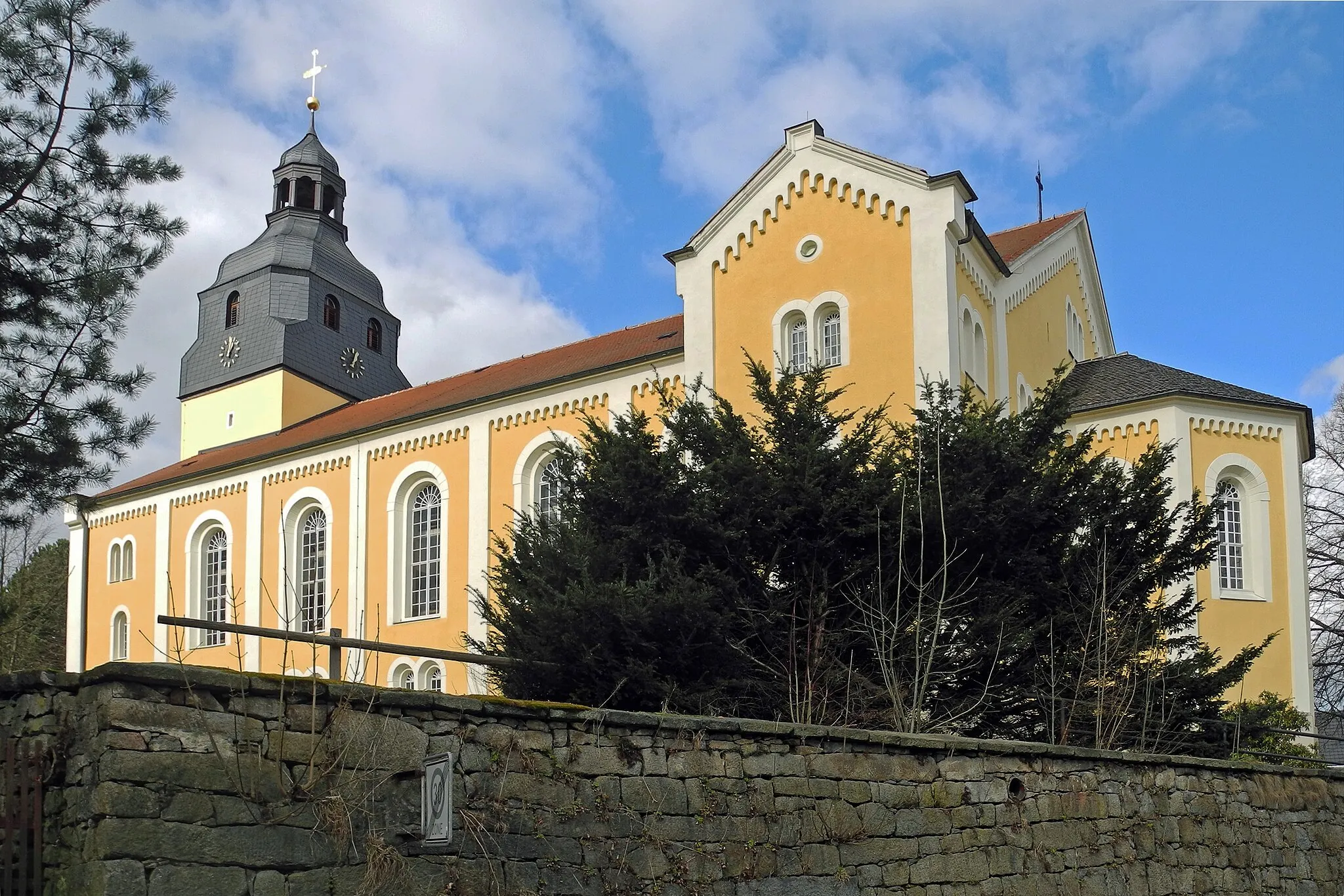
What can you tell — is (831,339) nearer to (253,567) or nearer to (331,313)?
(253,567)

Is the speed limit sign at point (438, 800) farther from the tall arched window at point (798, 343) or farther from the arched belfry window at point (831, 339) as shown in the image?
the tall arched window at point (798, 343)

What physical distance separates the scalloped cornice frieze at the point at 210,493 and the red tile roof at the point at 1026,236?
62.9 feet

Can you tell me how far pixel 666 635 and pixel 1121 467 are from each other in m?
6.07

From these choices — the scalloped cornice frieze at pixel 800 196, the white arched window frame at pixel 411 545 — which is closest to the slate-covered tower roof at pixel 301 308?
the white arched window frame at pixel 411 545

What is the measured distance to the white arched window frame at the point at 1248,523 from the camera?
23156mm

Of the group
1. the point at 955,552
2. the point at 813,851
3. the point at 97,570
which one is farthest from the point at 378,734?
the point at 97,570

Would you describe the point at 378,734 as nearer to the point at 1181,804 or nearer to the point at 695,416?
the point at 1181,804

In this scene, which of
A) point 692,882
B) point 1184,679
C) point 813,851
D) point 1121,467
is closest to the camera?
point 692,882

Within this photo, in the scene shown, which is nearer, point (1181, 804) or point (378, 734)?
point (378, 734)

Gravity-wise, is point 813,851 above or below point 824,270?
below

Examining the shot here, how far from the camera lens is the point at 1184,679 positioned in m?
14.3

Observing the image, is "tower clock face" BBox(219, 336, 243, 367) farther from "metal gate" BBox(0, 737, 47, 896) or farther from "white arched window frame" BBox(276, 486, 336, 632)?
"metal gate" BBox(0, 737, 47, 896)

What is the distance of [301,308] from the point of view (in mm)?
39781

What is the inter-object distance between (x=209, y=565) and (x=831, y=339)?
19.5 metres
